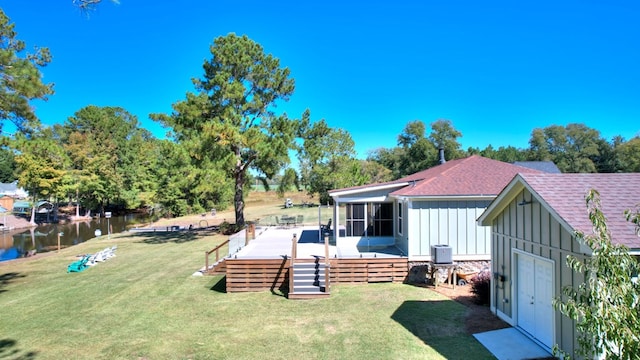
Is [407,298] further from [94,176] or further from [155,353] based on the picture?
[94,176]

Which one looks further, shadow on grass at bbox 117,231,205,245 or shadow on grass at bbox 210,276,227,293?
shadow on grass at bbox 117,231,205,245

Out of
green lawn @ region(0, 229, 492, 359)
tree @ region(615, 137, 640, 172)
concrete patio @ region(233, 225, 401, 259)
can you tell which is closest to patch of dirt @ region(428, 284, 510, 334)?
green lawn @ region(0, 229, 492, 359)

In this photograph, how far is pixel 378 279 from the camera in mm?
13078

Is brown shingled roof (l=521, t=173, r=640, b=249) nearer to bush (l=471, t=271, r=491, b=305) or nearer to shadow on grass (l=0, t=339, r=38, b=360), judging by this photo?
bush (l=471, t=271, r=491, b=305)

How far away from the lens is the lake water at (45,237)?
1051 inches

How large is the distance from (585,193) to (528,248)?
1.73m

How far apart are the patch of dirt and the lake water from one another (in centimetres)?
2595

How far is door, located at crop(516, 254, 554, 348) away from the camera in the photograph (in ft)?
24.1

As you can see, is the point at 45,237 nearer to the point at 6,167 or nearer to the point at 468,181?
the point at 468,181

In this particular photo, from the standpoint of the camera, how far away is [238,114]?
78.3 feet

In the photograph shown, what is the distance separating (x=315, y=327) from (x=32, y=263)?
58.0ft

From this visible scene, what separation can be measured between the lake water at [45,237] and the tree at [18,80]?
1521 centimetres

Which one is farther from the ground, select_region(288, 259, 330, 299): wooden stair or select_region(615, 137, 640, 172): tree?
select_region(615, 137, 640, 172): tree

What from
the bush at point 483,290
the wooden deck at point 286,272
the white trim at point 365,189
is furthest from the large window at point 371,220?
the bush at point 483,290
